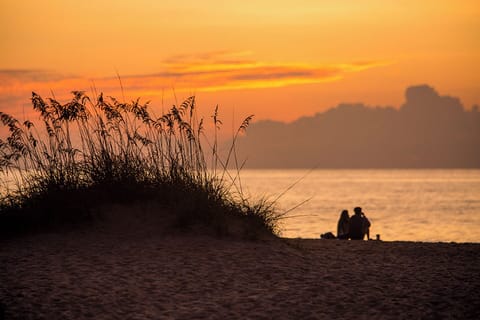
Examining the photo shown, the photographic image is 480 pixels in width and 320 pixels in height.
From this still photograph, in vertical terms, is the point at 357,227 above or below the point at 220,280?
above

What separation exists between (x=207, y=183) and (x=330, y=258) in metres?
2.72

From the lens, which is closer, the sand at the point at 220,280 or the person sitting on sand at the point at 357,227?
the sand at the point at 220,280

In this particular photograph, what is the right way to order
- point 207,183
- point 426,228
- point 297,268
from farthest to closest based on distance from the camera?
point 426,228, point 207,183, point 297,268

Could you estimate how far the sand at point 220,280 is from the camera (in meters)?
8.15

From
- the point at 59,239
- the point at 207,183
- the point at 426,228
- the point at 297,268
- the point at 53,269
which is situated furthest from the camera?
the point at 426,228

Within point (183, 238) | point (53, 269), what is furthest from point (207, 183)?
point (53, 269)

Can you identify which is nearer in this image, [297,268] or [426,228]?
[297,268]

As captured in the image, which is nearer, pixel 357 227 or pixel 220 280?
pixel 220 280

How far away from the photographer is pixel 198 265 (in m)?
10.2

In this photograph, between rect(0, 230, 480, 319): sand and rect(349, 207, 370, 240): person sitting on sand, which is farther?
rect(349, 207, 370, 240): person sitting on sand

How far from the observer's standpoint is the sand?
26.7 feet

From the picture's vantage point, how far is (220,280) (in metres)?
9.51

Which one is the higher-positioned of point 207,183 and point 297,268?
point 207,183

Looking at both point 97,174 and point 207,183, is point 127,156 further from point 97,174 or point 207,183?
point 207,183
